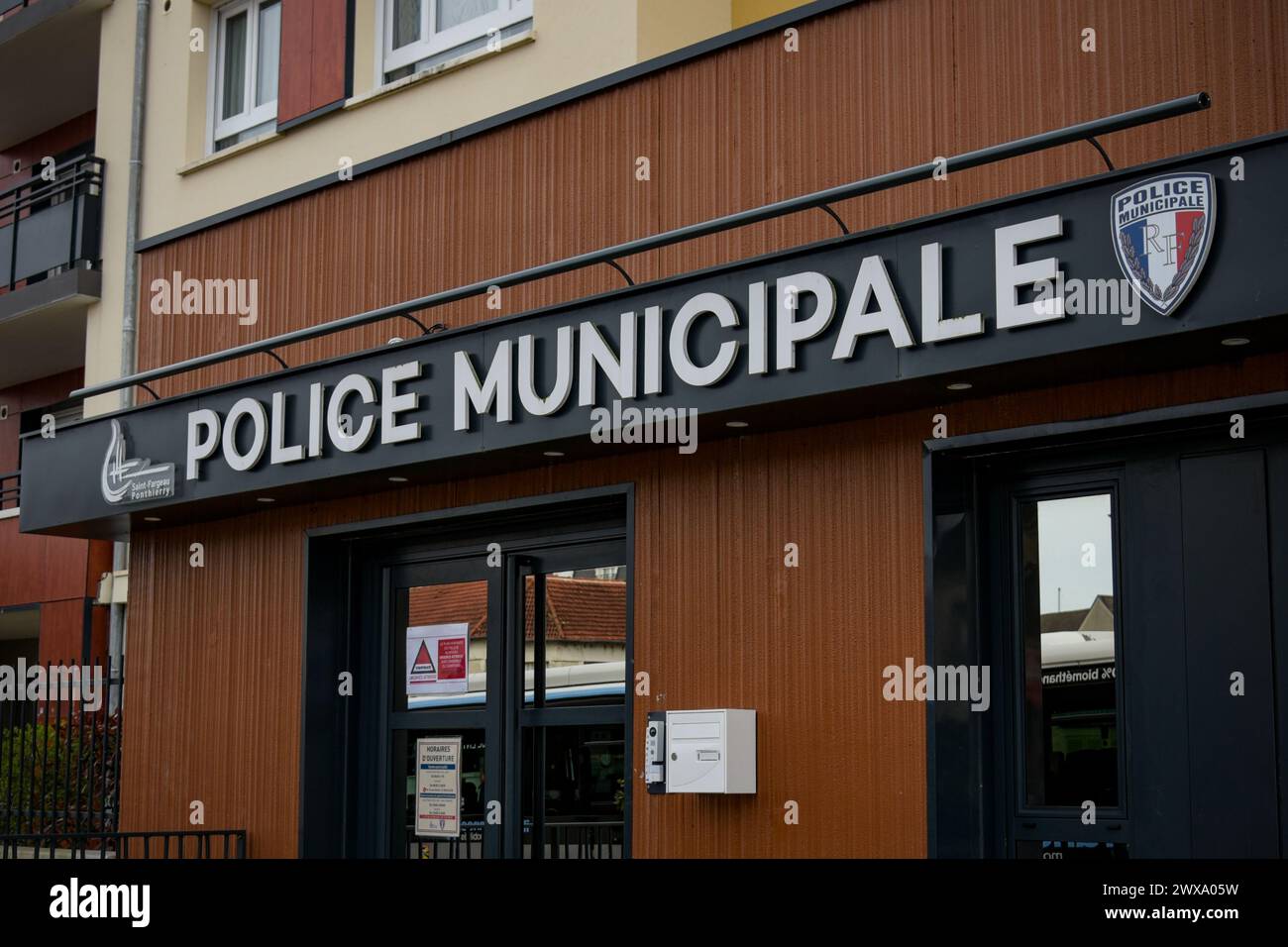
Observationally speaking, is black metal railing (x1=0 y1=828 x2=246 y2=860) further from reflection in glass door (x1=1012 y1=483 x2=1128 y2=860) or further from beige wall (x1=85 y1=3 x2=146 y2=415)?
reflection in glass door (x1=1012 y1=483 x2=1128 y2=860)

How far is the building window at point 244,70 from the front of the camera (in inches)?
530

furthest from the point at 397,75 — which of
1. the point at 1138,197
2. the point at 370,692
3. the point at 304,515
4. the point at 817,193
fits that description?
the point at 1138,197

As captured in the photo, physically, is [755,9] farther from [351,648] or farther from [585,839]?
[585,839]

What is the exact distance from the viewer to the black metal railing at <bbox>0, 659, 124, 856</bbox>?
1105cm

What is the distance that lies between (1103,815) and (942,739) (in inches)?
30.1

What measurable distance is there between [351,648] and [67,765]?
100 inches

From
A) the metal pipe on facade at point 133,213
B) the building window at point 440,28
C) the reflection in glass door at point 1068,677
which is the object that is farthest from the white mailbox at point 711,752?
the metal pipe on facade at point 133,213

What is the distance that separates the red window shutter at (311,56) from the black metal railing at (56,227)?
4.20 m

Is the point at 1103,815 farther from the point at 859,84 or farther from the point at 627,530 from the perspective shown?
the point at 859,84

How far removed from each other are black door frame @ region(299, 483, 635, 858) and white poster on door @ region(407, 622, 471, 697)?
24 centimetres

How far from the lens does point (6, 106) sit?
19.9 metres

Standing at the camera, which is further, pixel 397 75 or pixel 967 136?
pixel 397 75

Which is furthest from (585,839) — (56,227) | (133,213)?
(56,227)

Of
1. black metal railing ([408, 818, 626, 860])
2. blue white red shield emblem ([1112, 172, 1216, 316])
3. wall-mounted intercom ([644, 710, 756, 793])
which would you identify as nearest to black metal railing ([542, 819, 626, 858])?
black metal railing ([408, 818, 626, 860])
